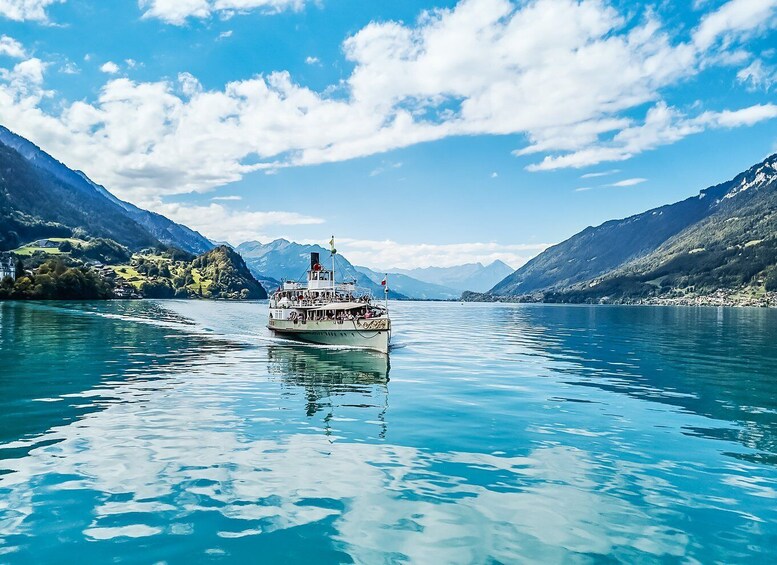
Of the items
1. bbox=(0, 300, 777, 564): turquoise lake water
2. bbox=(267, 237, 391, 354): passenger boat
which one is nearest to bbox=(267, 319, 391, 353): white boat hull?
bbox=(267, 237, 391, 354): passenger boat

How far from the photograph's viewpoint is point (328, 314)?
7444 centimetres

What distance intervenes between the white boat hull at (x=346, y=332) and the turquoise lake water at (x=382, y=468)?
62.6ft

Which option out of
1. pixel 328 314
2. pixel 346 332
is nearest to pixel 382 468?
pixel 346 332

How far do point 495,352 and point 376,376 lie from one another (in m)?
27.3

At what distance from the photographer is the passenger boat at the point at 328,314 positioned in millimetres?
66625

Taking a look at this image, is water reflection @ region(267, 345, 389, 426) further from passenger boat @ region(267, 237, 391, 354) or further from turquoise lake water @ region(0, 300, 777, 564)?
passenger boat @ region(267, 237, 391, 354)

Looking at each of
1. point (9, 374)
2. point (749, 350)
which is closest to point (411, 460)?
point (9, 374)

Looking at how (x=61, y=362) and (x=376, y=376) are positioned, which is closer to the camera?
(x=376, y=376)

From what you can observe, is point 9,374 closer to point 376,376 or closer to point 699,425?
point 376,376

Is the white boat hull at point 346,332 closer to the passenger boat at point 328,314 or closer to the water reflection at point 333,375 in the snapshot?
the passenger boat at point 328,314

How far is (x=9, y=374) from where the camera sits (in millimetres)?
41812

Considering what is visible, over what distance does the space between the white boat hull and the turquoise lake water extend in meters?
19.1

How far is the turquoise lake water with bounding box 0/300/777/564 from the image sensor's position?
14398 mm

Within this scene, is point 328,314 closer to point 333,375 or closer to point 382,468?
point 333,375
